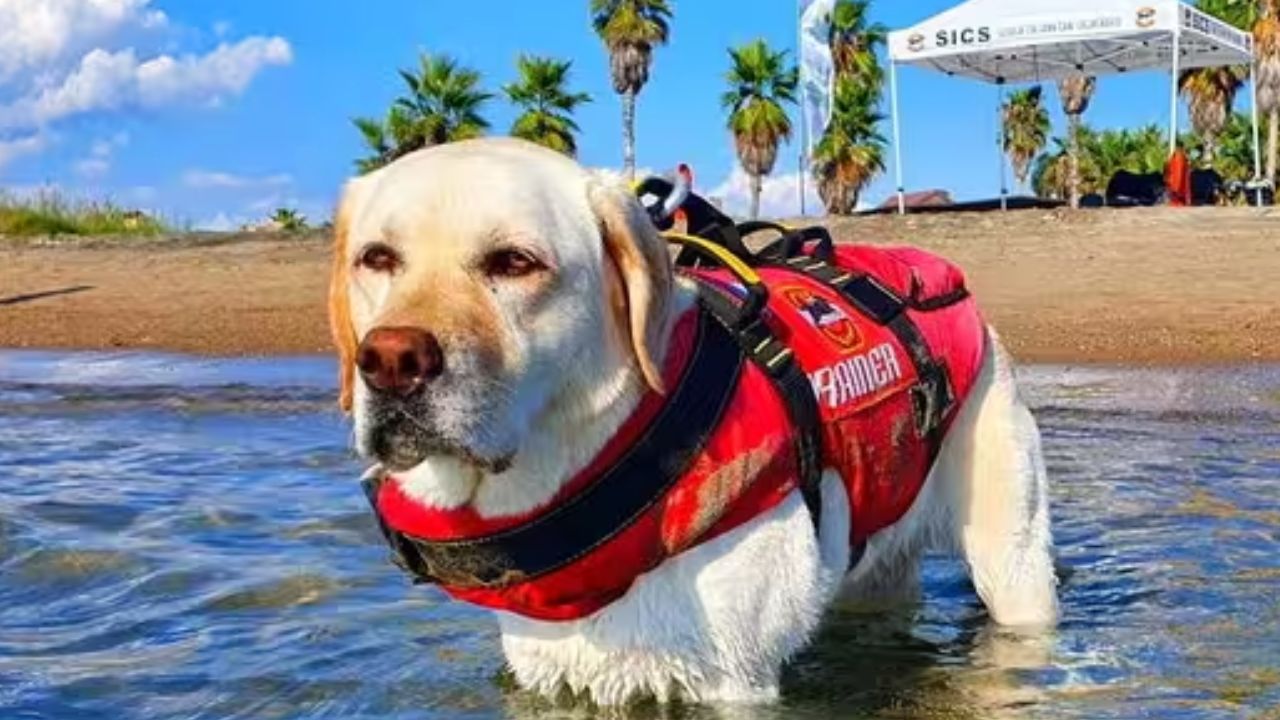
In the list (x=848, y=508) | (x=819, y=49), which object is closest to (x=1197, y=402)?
(x=848, y=508)

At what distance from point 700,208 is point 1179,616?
1977 mm

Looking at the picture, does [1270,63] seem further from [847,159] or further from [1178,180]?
[1178,180]

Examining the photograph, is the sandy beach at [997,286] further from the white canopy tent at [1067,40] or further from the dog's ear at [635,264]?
the dog's ear at [635,264]

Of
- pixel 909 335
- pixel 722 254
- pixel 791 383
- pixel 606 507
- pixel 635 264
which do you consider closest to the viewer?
pixel 635 264

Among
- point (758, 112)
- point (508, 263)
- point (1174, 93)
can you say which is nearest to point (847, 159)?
point (758, 112)

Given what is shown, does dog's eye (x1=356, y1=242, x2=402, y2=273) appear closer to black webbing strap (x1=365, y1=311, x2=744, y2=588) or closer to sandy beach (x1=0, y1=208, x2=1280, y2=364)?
black webbing strap (x1=365, y1=311, x2=744, y2=588)

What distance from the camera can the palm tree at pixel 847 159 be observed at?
149 feet

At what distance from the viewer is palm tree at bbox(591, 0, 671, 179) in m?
49.1

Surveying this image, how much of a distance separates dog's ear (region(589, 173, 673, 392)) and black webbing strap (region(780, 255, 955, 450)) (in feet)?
4.22

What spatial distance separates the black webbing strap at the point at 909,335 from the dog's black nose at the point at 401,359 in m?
1.89

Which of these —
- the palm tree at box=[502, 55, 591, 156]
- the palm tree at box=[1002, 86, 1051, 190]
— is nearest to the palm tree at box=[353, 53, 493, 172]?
the palm tree at box=[502, 55, 591, 156]

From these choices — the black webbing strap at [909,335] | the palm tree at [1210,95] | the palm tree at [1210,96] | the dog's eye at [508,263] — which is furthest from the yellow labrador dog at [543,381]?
the palm tree at [1210,96]

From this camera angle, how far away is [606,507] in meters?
3.70

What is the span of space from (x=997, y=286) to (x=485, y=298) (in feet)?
48.1
